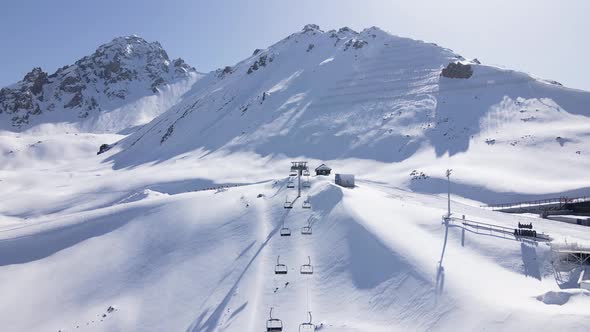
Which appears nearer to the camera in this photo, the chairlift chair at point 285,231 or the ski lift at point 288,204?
the chairlift chair at point 285,231

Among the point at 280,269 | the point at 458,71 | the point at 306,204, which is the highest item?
the point at 458,71

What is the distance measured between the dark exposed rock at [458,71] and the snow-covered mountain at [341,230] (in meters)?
0.57

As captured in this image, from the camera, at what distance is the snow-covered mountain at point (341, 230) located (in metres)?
25.9

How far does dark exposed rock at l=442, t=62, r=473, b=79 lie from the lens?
102812 millimetres

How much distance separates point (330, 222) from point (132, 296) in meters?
18.7

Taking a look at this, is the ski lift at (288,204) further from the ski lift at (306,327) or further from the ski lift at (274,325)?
the ski lift at (306,327)

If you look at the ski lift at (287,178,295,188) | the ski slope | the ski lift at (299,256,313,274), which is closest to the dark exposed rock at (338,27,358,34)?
the ski lift at (287,178,295,188)

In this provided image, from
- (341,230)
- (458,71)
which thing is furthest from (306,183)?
(458,71)

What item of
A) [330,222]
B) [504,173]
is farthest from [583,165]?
[330,222]

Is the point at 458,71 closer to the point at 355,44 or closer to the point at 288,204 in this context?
the point at 355,44

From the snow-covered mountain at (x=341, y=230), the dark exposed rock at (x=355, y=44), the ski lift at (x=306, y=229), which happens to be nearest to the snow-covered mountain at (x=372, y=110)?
the dark exposed rock at (x=355, y=44)

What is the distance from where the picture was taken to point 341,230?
3600 centimetres

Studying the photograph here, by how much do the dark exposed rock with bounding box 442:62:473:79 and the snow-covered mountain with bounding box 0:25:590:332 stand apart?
1.86ft

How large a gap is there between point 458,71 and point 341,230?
84.4 meters
